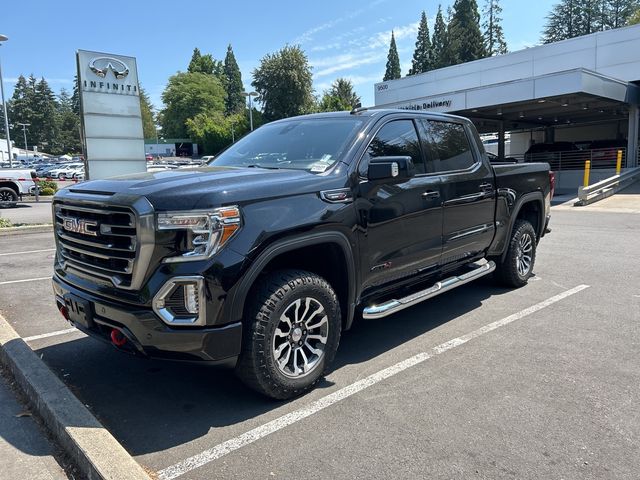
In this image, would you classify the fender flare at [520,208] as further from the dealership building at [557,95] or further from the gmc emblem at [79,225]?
the dealership building at [557,95]

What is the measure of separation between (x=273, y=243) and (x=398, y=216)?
130 cm

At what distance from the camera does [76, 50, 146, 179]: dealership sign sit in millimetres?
13041

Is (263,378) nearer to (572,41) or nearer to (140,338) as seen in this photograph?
(140,338)

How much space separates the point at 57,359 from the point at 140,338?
1.75m

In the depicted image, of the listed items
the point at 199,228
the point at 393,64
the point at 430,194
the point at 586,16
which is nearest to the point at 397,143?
the point at 430,194

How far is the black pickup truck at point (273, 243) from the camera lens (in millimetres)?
2963

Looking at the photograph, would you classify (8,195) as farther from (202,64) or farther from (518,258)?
(202,64)

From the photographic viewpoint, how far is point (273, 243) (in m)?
3.21

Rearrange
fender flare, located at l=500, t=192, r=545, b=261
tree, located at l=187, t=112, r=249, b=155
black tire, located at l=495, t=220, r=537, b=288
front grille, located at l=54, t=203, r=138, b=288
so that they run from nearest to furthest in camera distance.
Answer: front grille, located at l=54, t=203, r=138, b=288
fender flare, located at l=500, t=192, r=545, b=261
black tire, located at l=495, t=220, r=537, b=288
tree, located at l=187, t=112, r=249, b=155

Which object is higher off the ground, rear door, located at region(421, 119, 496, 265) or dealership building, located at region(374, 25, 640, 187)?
dealership building, located at region(374, 25, 640, 187)

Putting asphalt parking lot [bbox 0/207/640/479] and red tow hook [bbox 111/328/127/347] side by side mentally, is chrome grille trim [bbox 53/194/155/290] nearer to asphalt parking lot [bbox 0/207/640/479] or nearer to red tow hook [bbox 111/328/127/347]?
red tow hook [bbox 111/328/127/347]

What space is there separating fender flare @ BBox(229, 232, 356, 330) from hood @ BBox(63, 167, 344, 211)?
316 millimetres

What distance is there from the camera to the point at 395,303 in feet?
13.5

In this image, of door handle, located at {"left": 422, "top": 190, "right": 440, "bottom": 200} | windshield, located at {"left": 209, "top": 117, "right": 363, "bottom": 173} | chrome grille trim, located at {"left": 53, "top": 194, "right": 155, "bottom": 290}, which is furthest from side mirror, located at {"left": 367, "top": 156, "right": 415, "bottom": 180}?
chrome grille trim, located at {"left": 53, "top": 194, "right": 155, "bottom": 290}
